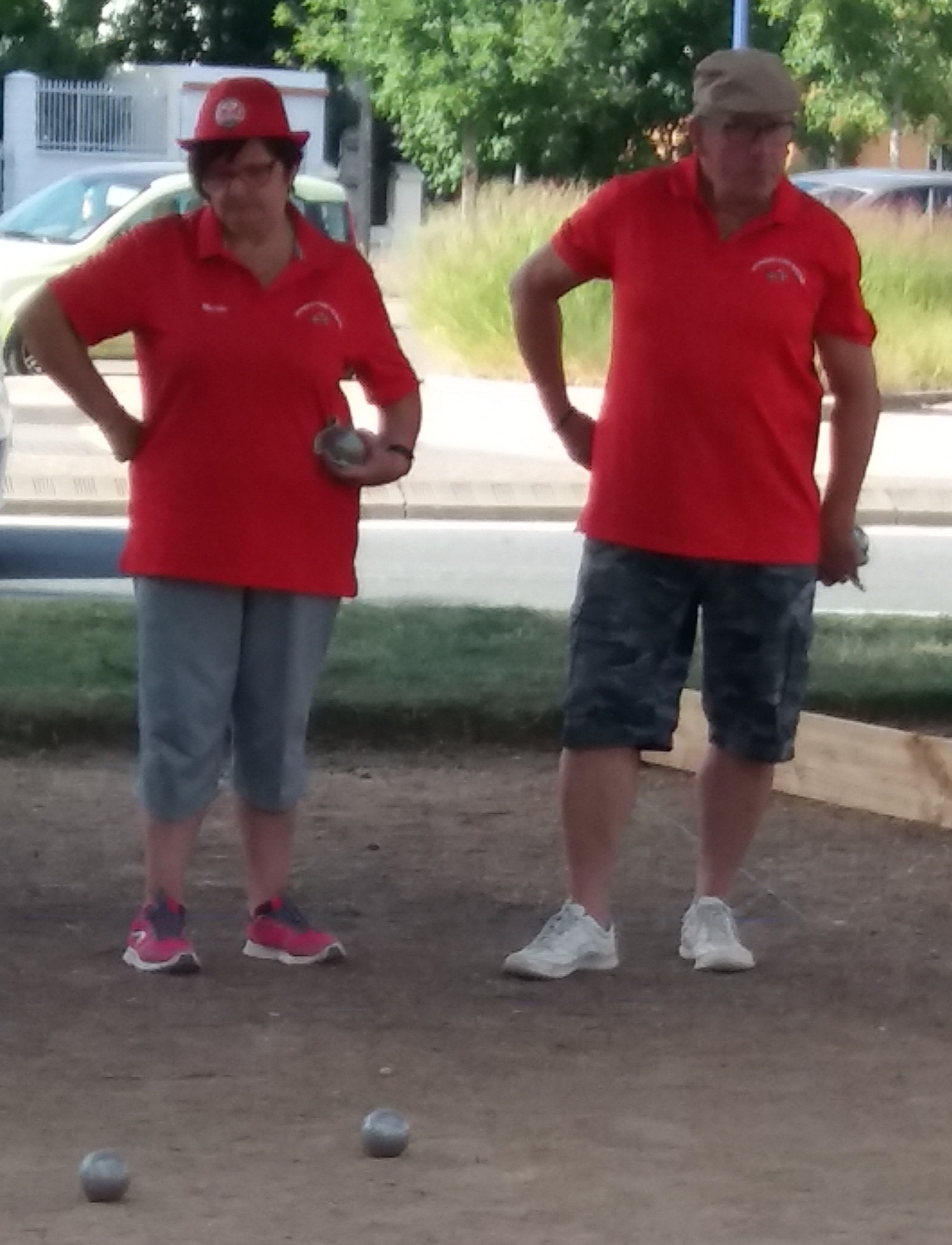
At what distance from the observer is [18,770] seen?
7676 millimetres

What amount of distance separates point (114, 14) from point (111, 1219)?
165 ft

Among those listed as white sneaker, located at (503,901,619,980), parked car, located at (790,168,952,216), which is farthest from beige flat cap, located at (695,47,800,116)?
parked car, located at (790,168,952,216)

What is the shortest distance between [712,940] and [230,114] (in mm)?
2036

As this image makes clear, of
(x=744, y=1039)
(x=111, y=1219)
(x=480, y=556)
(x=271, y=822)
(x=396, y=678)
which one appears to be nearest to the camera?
(x=111, y=1219)

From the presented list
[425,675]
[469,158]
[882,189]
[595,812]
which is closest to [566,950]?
[595,812]

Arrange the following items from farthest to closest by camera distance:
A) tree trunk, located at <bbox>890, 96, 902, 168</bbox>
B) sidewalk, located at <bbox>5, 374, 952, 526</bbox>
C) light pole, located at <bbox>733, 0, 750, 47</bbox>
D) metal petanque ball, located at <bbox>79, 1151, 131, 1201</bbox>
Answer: tree trunk, located at <bbox>890, 96, 902, 168</bbox> < light pole, located at <bbox>733, 0, 750, 47</bbox> < sidewalk, located at <bbox>5, 374, 952, 526</bbox> < metal petanque ball, located at <bbox>79, 1151, 131, 1201</bbox>

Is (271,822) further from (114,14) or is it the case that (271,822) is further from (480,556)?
(114,14)

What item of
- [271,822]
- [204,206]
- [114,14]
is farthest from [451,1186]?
[114,14]

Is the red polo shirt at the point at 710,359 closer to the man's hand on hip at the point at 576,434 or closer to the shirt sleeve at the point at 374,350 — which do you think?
the man's hand on hip at the point at 576,434

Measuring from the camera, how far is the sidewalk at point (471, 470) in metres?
15.1

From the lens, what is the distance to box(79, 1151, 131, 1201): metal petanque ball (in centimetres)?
402

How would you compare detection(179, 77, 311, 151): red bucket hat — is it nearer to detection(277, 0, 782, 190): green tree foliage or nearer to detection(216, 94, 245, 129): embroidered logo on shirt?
detection(216, 94, 245, 129): embroidered logo on shirt

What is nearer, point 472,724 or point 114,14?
point 472,724

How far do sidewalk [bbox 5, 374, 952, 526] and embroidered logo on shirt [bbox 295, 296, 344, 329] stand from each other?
831cm
